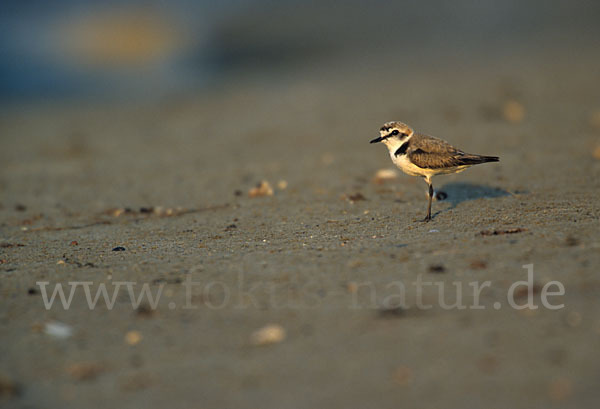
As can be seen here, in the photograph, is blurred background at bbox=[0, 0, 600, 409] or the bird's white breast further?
the bird's white breast

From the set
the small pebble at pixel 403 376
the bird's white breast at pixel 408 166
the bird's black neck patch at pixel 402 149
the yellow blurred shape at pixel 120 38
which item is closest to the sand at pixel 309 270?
the small pebble at pixel 403 376

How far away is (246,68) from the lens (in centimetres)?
1850

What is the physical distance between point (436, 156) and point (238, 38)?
679 inches

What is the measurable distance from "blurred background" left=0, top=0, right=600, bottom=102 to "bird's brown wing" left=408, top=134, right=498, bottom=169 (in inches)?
367

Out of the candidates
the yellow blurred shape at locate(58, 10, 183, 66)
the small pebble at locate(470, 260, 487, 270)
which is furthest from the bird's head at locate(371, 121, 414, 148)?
the yellow blurred shape at locate(58, 10, 183, 66)

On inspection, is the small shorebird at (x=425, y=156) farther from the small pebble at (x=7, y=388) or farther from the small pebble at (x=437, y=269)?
the small pebble at (x=7, y=388)

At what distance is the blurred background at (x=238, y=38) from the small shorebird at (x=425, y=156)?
30.4ft

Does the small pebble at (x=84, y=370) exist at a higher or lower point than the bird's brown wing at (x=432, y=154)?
lower

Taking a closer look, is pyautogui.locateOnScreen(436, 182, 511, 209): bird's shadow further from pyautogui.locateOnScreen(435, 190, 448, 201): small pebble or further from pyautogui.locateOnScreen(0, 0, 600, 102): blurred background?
pyautogui.locateOnScreen(0, 0, 600, 102): blurred background

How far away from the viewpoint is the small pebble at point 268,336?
316 cm

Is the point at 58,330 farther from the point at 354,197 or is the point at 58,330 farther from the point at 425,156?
the point at 354,197

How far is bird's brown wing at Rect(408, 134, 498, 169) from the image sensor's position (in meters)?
5.43

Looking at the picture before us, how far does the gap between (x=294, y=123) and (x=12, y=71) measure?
1393 cm

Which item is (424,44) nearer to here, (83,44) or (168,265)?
(83,44)
